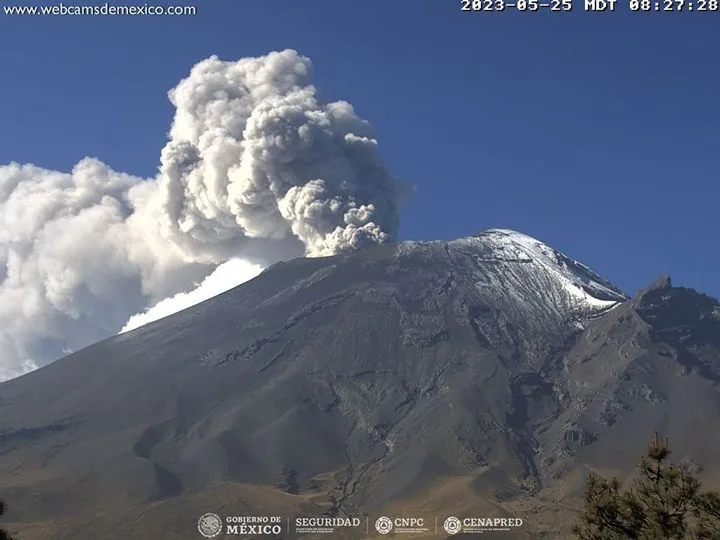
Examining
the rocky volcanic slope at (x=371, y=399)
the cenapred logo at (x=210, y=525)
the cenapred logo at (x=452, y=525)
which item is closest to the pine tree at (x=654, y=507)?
the cenapred logo at (x=452, y=525)

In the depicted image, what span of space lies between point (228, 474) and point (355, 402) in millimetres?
27725

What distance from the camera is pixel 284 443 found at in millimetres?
137750

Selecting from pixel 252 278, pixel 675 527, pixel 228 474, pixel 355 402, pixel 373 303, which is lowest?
pixel 675 527

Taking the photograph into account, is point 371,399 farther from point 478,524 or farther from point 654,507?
point 654,507

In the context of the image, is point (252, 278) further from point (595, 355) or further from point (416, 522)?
point (416, 522)

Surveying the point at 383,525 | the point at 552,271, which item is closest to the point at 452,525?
the point at 383,525

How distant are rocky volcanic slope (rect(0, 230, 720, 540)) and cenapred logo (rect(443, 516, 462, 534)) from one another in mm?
2762

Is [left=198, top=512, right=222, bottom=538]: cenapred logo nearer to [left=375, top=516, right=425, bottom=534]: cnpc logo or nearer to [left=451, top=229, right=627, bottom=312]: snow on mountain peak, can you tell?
[left=375, top=516, right=425, bottom=534]: cnpc logo

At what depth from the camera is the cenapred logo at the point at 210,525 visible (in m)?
112

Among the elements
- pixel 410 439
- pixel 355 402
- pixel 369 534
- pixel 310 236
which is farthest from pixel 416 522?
pixel 310 236

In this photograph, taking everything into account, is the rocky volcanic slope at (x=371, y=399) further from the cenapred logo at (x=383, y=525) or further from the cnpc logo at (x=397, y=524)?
the cnpc logo at (x=397, y=524)

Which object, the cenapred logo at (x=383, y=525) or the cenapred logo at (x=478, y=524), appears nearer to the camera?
the cenapred logo at (x=478, y=524)

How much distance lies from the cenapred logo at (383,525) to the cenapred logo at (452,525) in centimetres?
606

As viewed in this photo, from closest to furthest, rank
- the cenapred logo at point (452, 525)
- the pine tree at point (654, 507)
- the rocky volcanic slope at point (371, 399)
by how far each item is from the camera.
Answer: the pine tree at point (654, 507) < the cenapred logo at point (452, 525) < the rocky volcanic slope at point (371, 399)
